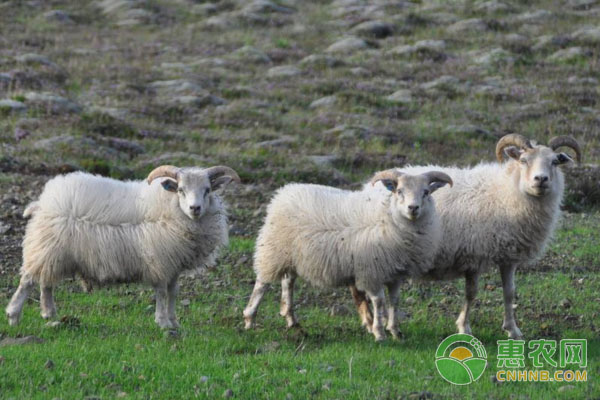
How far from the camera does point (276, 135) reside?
22.4m

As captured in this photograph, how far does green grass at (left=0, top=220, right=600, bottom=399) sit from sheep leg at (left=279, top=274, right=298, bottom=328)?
0.14 m

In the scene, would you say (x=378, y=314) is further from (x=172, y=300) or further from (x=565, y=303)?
(x=565, y=303)

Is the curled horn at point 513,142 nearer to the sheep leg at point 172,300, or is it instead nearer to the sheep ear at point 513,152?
the sheep ear at point 513,152

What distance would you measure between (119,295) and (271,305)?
82.7 inches

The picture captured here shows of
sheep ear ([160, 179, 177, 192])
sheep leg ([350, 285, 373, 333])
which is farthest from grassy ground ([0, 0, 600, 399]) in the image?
sheep ear ([160, 179, 177, 192])

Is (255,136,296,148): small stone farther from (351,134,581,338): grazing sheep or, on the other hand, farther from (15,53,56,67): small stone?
(15,53,56,67): small stone

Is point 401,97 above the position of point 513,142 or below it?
below

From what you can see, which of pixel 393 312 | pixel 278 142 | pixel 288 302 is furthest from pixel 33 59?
pixel 393 312

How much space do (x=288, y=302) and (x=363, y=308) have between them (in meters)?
0.92

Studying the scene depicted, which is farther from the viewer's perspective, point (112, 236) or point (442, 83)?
point (442, 83)

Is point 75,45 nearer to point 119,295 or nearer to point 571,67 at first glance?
point 571,67

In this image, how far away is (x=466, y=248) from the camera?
9.97m

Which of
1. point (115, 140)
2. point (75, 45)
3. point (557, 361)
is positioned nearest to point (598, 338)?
point (557, 361)

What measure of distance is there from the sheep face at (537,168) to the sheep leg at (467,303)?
1.25 metres
